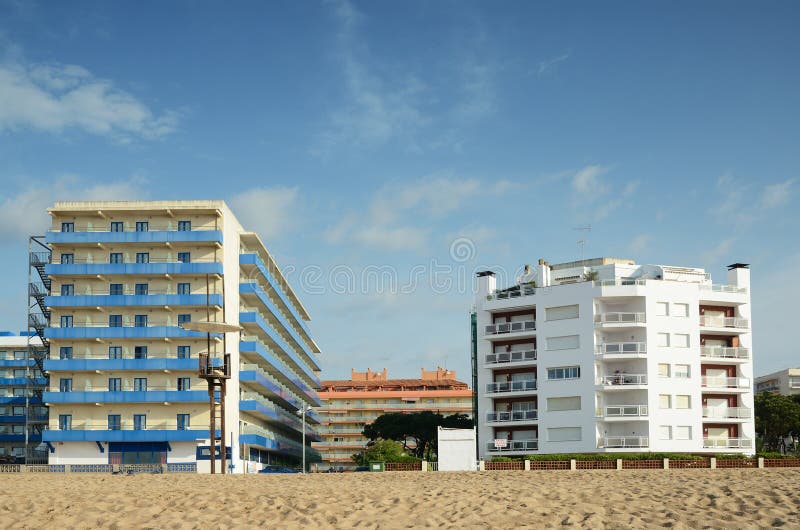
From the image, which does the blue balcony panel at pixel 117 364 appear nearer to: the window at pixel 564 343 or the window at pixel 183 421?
the window at pixel 183 421

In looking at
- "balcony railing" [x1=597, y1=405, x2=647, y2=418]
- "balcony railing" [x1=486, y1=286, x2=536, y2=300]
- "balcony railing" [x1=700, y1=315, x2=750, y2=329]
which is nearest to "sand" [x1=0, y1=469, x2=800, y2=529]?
"balcony railing" [x1=597, y1=405, x2=647, y2=418]

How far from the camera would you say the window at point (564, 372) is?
79.0m

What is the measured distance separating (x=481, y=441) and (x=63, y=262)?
3980 centimetres

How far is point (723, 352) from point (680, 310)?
5.31 m

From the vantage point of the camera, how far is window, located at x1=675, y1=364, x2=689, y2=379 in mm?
78875

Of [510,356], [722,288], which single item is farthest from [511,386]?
[722,288]

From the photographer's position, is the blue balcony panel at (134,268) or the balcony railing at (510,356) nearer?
the blue balcony panel at (134,268)

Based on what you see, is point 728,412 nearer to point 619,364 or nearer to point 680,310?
point 680,310

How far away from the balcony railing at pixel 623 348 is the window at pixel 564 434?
6.70 m

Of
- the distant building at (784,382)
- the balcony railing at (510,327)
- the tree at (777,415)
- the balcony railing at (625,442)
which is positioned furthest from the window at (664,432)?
the distant building at (784,382)

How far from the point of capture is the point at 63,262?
273 ft

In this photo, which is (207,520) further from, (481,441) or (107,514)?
(481,441)

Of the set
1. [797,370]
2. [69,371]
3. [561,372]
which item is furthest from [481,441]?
[797,370]

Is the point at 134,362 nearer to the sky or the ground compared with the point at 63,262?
nearer to the ground
